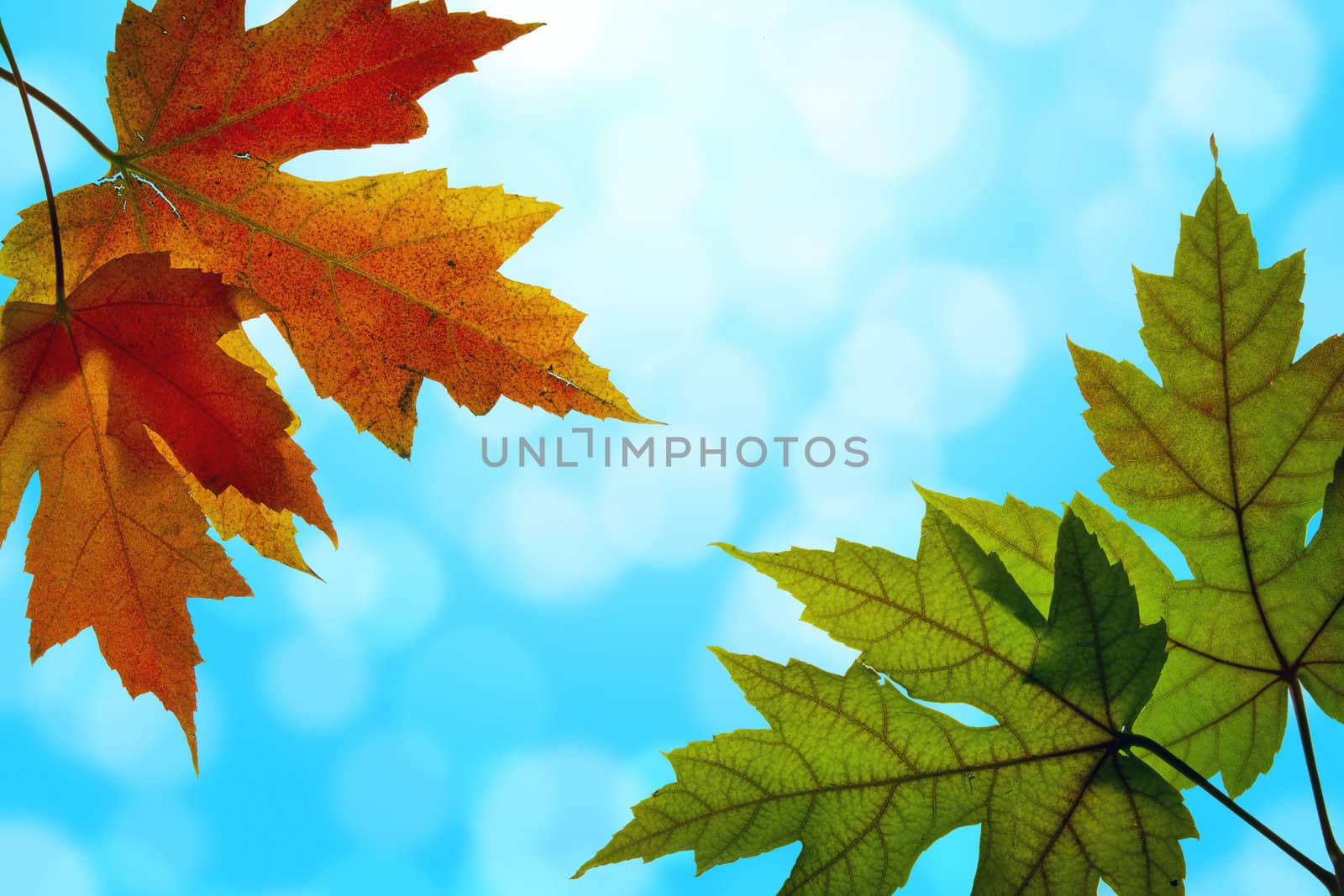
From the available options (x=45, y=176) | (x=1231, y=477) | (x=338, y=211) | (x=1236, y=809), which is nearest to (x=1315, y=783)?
(x=1236, y=809)

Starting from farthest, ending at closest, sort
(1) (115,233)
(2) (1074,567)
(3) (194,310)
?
(1) (115,233) → (3) (194,310) → (2) (1074,567)

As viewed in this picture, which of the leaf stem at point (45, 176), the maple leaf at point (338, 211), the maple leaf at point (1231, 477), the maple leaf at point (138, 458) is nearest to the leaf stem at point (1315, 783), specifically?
the maple leaf at point (1231, 477)

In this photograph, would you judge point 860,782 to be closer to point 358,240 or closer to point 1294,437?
point 1294,437

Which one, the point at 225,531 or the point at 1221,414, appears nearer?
the point at 1221,414

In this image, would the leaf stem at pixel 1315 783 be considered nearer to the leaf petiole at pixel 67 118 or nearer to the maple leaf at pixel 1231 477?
the maple leaf at pixel 1231 477

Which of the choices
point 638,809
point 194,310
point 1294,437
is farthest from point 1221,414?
point 194,310

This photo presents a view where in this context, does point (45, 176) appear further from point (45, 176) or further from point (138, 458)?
point (138, 458)
